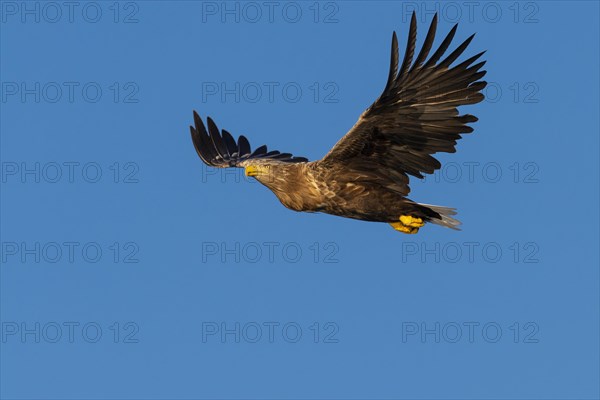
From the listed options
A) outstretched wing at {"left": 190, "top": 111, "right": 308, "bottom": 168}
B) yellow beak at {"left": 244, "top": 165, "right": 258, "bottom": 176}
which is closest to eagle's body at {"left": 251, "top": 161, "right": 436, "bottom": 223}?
yellow beak at {"left": 244, "top": 165, "right": 258, "bottom": 176}

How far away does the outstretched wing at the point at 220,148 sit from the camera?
18.2m

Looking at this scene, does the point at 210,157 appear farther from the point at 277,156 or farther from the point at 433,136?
the point at 433,136

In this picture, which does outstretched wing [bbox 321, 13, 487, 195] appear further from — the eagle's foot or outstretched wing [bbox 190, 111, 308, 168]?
outstretched wing [bbox 190, 111, 308, 168]

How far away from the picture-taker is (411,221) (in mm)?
14398

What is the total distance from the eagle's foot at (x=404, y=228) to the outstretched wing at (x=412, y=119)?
0.50 meters

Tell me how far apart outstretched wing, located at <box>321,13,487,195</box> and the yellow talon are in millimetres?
360

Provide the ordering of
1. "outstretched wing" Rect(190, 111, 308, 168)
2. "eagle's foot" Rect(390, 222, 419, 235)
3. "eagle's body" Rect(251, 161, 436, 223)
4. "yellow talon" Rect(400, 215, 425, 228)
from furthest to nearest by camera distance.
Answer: "outstretched wing" Rect(190, 111, 308, 168), "eagle's foot" Rect(390, 222, 419, 235), "yellow talon" Rect(400, 215, 425, 228), "eagle's body" Rect(251, 161, 436, 223)

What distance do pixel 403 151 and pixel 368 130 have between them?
2.14ft

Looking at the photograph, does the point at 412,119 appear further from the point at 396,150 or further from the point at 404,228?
the point at 404,228

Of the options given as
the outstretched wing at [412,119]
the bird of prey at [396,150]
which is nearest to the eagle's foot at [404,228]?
the bird of prey at [396,150]

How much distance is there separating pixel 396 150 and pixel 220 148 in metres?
5.15

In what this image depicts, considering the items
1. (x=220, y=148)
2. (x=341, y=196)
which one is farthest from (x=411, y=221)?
(x=220, y=148)

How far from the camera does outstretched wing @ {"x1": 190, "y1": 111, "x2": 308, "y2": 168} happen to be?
59.6 ft

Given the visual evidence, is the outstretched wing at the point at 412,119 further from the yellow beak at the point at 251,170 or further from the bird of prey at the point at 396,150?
the yellow beak at the point at 251,170
